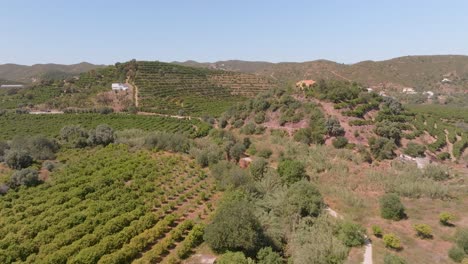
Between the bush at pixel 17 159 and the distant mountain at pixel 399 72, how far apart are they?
11463 cm

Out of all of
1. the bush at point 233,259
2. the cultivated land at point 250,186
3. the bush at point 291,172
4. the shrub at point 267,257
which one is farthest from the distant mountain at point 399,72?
the bush at point 233,259

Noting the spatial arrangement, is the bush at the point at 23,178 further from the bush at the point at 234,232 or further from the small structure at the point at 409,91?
the small structure at the point at 409,91

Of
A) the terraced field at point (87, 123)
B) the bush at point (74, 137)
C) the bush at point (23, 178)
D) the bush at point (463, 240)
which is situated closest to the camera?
the bush at point (463, 240)

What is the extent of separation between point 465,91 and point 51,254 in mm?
140278

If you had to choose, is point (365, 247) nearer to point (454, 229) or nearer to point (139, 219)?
point (454, 229)

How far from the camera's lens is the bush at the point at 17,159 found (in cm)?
3216

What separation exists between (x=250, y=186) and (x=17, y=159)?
2574 centimetres

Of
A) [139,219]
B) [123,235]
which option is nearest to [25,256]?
[123,235]

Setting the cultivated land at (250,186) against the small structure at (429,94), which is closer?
the cultivated land at (250,186)

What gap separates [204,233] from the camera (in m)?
20.0

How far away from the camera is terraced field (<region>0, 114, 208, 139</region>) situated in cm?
5416

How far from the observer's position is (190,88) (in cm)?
9744

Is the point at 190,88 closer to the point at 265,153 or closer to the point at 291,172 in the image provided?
the point at 265,153

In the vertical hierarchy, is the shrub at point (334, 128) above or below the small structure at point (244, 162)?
above
